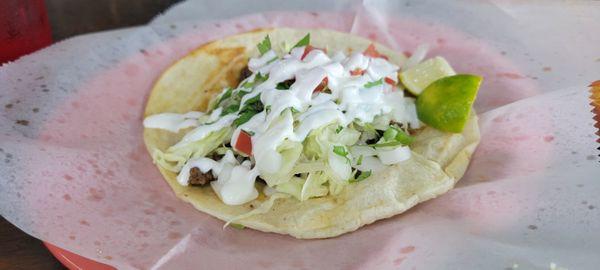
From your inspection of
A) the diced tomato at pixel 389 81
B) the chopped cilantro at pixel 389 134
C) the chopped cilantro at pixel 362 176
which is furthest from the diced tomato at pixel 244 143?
the diced tomato at pixel 389 81

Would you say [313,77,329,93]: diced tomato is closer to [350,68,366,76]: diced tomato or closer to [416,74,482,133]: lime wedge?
[350,68,366,76]: diced tomato

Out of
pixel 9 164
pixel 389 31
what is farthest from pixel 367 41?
pixel 9 164

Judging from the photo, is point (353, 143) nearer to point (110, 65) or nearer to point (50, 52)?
point (110, 65)

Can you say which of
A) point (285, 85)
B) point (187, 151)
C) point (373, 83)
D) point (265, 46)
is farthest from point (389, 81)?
point (187, 151)

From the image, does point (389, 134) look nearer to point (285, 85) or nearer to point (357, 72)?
point (357, 72)

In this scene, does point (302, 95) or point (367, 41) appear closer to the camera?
point (302, 95)

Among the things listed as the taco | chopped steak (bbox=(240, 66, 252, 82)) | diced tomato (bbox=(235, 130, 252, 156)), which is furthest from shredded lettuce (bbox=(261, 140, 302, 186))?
chopped steak (bbox=(240, 66, 252, 82))
